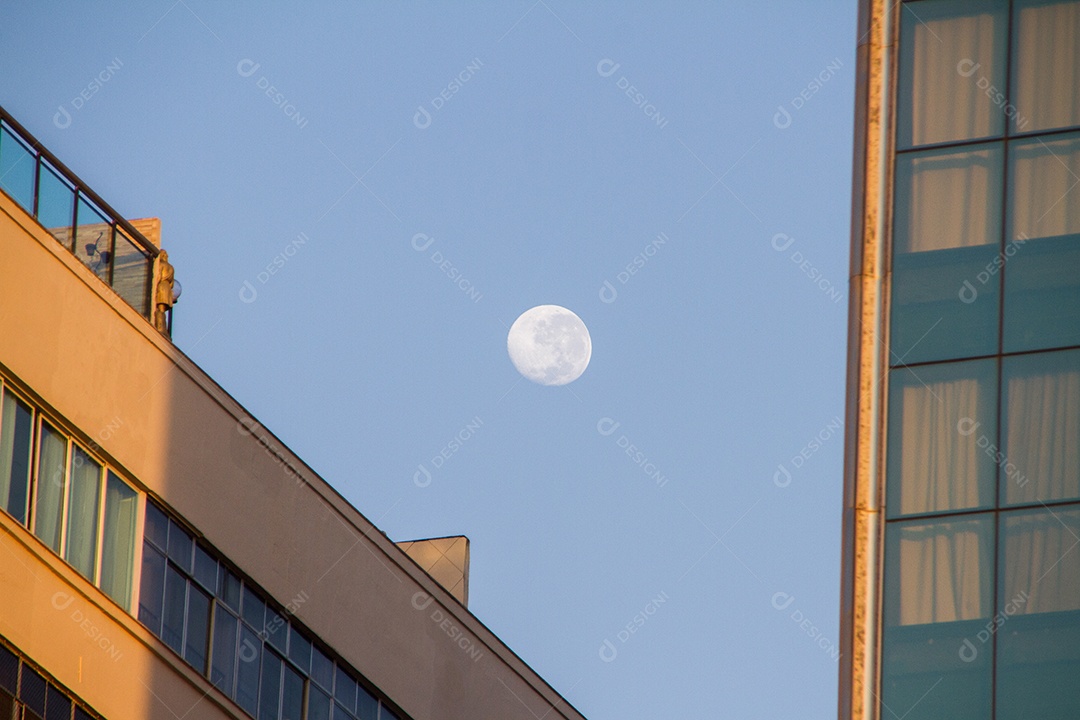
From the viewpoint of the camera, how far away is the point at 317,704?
2875cm

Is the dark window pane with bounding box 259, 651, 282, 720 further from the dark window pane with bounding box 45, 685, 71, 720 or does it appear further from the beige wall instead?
the dark window pane with bounding box 45, 685, 71, 720

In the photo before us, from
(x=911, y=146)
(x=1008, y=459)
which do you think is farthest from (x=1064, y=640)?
(x=911, y=146)

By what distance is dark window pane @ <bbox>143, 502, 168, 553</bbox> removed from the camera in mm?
25267

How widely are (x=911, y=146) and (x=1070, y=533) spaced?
4738 mm

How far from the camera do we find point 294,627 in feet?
93.0

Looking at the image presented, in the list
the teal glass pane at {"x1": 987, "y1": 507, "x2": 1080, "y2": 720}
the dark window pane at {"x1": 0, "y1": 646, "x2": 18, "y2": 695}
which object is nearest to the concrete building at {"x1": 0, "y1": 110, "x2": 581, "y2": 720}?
the dark window pane at {"x1": 0, "y1": 646, "x2": 18, "y2": 695}

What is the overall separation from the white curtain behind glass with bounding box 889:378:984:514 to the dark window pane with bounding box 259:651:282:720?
12.1 m

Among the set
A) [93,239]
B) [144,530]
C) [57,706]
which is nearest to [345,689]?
[144,530]

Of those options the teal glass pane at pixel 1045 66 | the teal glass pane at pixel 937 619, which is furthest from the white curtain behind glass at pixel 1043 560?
the teal glass pane at pixel 1045 66

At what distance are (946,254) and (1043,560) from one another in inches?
139

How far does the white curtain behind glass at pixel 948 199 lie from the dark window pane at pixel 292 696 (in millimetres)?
13169

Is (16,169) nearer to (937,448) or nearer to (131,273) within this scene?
(131,273)

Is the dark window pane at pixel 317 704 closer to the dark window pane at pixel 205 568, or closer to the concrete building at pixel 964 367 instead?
the dark window pane at pixel 205 568
